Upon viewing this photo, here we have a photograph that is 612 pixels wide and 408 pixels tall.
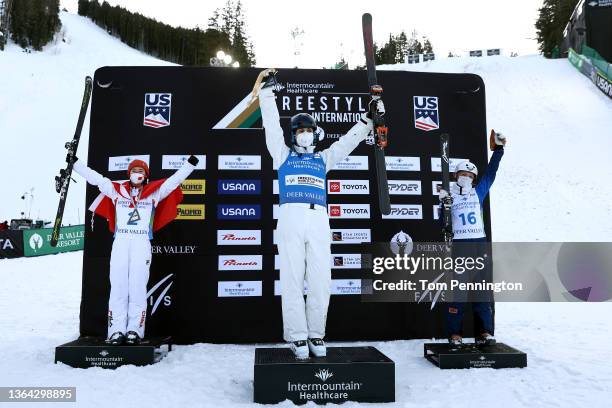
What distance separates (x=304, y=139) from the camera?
341 centimetres

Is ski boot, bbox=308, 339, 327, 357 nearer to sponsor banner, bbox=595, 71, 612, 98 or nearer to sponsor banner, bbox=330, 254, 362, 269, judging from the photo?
sponsor banner, bbox=330, 254, 362, 269

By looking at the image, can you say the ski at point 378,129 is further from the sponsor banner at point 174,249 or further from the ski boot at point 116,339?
the ski boot at point 116,339

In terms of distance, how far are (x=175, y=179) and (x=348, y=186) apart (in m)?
1.82

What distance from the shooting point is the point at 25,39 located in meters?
43.2

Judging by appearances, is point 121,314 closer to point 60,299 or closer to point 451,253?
point 451,253

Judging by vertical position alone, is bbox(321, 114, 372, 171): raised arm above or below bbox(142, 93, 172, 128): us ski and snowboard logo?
below

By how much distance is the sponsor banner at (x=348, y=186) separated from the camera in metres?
4.74

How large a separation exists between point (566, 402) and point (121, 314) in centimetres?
354

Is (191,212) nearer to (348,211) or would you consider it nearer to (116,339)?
(116,339)

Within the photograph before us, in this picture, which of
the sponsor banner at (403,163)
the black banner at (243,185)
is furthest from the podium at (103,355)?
the sponsor banner at (403,163)

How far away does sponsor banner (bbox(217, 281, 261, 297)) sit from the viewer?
454 centimetres

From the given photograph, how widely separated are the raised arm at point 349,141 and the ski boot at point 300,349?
4.50ft

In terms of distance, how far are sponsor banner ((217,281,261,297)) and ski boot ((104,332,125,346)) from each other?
1042 millimetres

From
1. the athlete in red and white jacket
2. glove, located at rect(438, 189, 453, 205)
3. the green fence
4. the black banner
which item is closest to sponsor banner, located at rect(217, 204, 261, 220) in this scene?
the black banner
